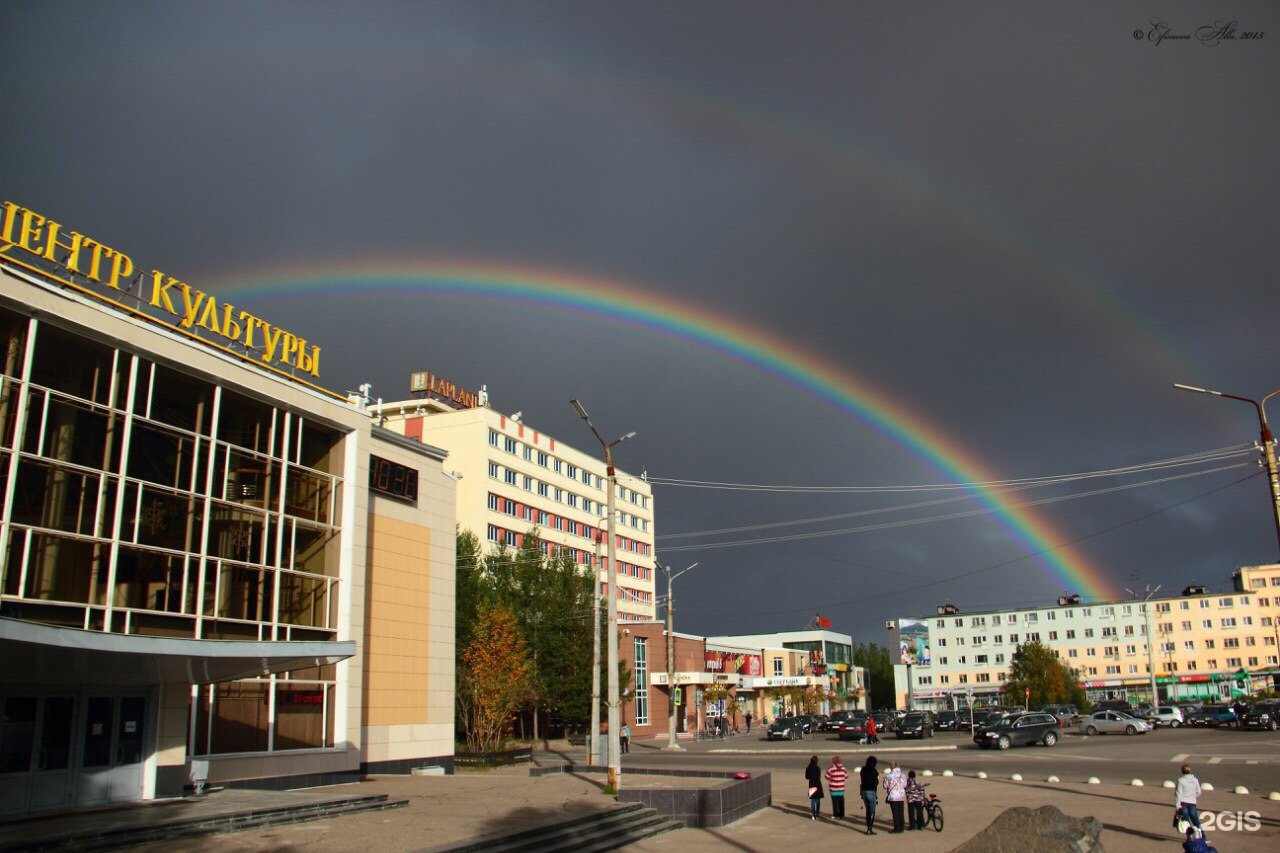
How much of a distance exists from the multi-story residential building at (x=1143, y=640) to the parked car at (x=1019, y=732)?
71766 millimetres

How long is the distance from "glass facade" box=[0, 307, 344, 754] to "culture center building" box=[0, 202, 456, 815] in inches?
2.3

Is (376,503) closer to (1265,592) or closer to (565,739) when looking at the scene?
(565,739)

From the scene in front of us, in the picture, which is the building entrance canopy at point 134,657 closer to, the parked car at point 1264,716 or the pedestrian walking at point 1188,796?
the pedestrian walking at point 1188,796

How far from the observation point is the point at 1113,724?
60.5 m

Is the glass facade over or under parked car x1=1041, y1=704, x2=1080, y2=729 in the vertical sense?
over

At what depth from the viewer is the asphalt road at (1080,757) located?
32781 millimetres

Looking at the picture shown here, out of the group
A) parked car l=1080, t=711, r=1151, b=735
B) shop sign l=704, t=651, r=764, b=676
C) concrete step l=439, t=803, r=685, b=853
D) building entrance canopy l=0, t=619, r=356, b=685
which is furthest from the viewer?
shop sign l=704, t=651, r=764, b=676

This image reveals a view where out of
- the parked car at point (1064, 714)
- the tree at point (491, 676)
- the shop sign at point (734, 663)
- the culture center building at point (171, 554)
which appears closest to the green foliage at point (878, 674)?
the shop sign at point (734, 663)

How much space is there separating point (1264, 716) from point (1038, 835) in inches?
2240

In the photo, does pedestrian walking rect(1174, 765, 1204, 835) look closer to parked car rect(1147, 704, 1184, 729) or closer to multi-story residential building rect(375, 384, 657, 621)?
multi-story residential building rect(375, 384, 657, 621)

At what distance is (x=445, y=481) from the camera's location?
39.8 metres

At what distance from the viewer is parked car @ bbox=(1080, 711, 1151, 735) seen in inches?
2362

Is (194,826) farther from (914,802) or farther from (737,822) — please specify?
(914,802)

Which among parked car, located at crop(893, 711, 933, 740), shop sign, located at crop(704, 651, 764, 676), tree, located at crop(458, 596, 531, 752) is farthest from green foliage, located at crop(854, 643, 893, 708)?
tree, located at crop(458, 596, 531, 752)
